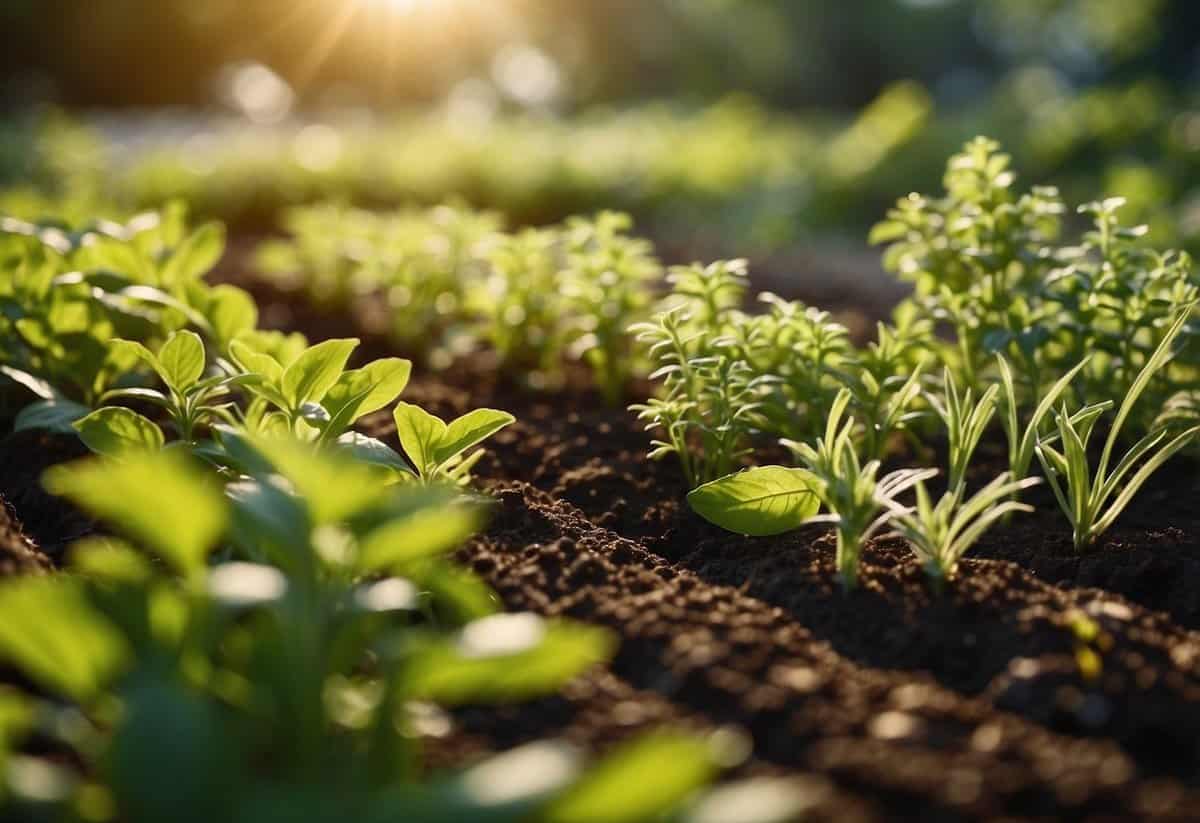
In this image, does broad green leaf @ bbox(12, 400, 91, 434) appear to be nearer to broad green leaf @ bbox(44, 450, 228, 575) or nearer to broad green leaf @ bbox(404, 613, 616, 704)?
broad green leaf @ bbox(44, 450, 228, 575)

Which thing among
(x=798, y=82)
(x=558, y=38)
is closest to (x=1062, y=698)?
(x=558, y=38)

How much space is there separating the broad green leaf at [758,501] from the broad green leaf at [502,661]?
34.8 inches

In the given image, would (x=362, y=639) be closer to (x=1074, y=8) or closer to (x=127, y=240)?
(x=127, y=240)

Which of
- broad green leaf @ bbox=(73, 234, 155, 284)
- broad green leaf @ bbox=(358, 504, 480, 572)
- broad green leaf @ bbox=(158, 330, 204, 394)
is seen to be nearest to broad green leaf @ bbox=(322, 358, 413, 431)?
broad green leaf @ bbox=(158, 330, 204, 394)

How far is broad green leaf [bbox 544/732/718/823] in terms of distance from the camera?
951mm

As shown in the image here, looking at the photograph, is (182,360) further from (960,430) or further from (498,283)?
(960,430)

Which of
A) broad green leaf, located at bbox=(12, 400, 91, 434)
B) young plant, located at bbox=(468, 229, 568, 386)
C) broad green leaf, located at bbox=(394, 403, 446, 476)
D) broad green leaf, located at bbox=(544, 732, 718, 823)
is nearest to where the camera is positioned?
broad green leaf, located at bbox=(544, 732, 718, 823)

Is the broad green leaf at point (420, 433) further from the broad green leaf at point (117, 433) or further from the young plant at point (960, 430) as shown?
the young plant at point (960, 430)

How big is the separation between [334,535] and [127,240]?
6.24 feet

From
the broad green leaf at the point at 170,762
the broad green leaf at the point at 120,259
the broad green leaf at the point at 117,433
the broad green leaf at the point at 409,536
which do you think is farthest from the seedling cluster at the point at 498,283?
the broad green leaf at the point at 170,762

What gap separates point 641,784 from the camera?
96 centimetres

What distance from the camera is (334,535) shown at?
145 centimetres

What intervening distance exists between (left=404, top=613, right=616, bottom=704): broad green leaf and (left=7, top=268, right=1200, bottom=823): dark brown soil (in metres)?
0.29

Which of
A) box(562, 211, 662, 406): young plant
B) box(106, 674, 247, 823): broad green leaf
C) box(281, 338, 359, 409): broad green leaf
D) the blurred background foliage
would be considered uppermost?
the blurred background foliage
